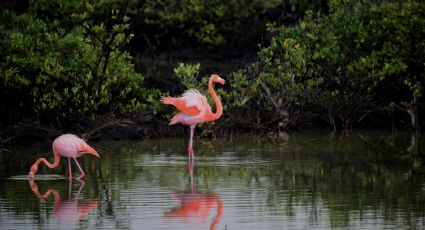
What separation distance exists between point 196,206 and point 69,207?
1.42 metres

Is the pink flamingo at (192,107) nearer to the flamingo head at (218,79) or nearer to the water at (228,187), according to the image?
the flamingo head at (218,79)

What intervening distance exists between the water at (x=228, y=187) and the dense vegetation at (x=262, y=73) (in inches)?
44.9

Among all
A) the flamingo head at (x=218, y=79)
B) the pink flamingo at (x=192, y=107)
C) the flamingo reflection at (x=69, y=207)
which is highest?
the flamingo head at (x=218, y=79)

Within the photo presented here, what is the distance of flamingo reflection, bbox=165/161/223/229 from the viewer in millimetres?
11477

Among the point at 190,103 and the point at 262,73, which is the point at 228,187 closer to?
the point at 190,103

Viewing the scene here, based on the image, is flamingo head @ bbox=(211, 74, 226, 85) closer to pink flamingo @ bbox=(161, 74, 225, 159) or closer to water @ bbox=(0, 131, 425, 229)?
pink flamingo @ bbox=(161, 74, 225, 159)

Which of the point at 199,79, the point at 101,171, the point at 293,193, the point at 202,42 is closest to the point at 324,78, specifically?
the point at 199,79

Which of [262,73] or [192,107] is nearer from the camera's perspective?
[192,107]

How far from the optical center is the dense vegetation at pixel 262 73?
19703 mm

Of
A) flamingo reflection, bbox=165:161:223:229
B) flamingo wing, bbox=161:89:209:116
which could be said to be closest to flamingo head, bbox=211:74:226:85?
flamingo wing, bbox=161:89:209:116

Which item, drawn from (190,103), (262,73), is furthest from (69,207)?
(262,73)

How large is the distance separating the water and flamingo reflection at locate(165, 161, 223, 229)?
0.01 meters

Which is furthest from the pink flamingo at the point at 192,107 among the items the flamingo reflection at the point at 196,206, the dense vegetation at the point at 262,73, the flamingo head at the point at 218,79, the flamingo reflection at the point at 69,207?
the flamingo reflection at the point at 69,207

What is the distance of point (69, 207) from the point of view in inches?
487
